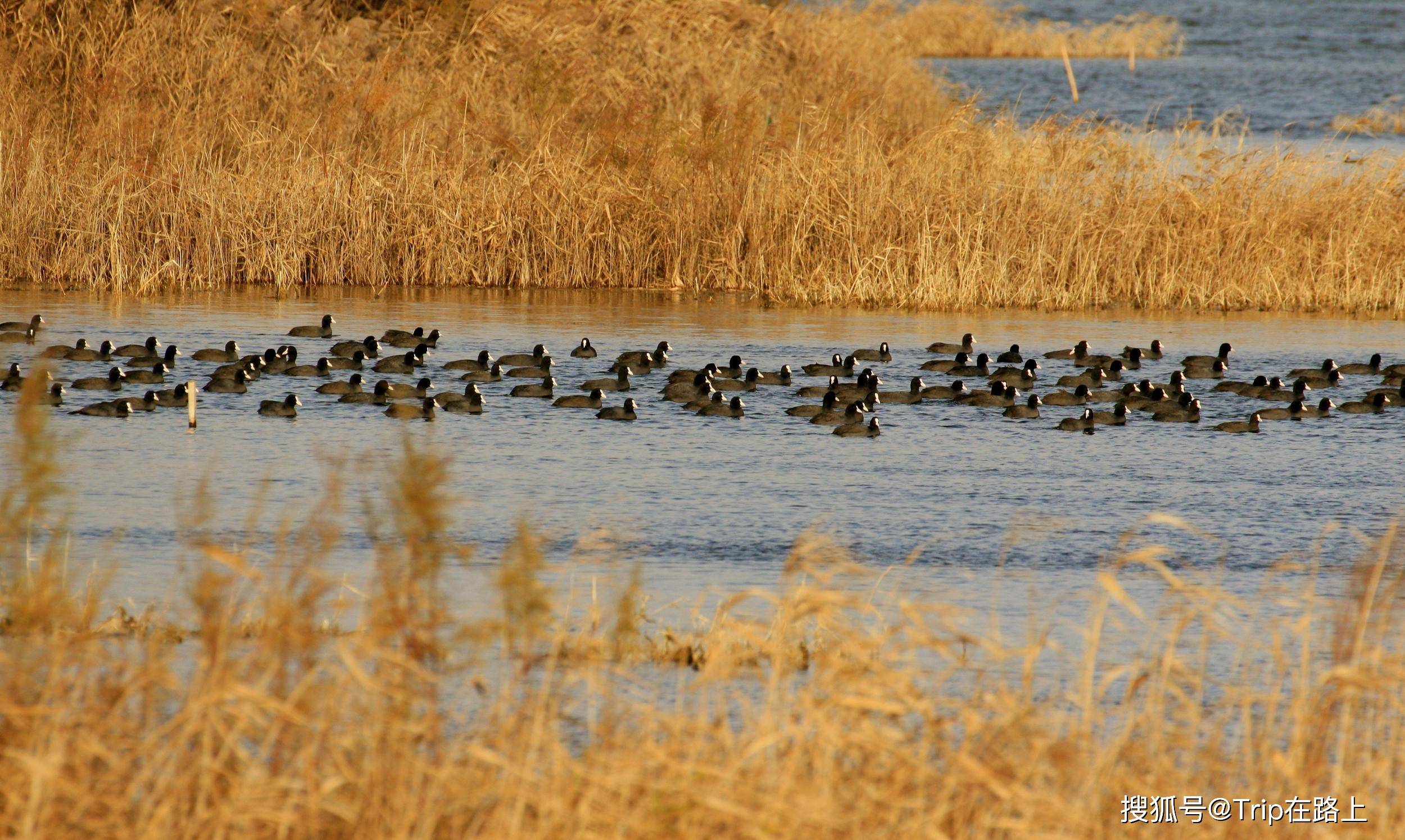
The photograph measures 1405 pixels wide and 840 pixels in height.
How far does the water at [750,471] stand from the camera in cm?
1024

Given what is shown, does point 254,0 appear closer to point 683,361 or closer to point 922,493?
point 683,361

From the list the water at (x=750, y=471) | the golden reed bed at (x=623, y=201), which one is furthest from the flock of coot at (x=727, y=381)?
the golden reed bed at (x=623, y=201)

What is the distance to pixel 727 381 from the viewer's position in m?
16.5

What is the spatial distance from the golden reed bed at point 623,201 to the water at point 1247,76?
25.7ft

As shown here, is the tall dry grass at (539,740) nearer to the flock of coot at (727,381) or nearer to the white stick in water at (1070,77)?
the flock of coot at (727,381)

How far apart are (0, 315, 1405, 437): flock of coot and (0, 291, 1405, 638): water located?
0.53 ft

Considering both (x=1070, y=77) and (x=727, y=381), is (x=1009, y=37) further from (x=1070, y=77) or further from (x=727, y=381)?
(x=727, y=381)

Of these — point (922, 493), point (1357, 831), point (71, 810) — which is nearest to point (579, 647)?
point (71, 810)

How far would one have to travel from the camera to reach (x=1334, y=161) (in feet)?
79.5

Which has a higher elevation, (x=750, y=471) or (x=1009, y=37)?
(x=1009, y=37)

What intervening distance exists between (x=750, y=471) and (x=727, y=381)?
3.42m

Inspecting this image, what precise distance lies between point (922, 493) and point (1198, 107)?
38.4 metres

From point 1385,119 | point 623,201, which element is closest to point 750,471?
point 623,201

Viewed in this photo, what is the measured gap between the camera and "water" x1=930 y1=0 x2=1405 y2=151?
45344 mm
